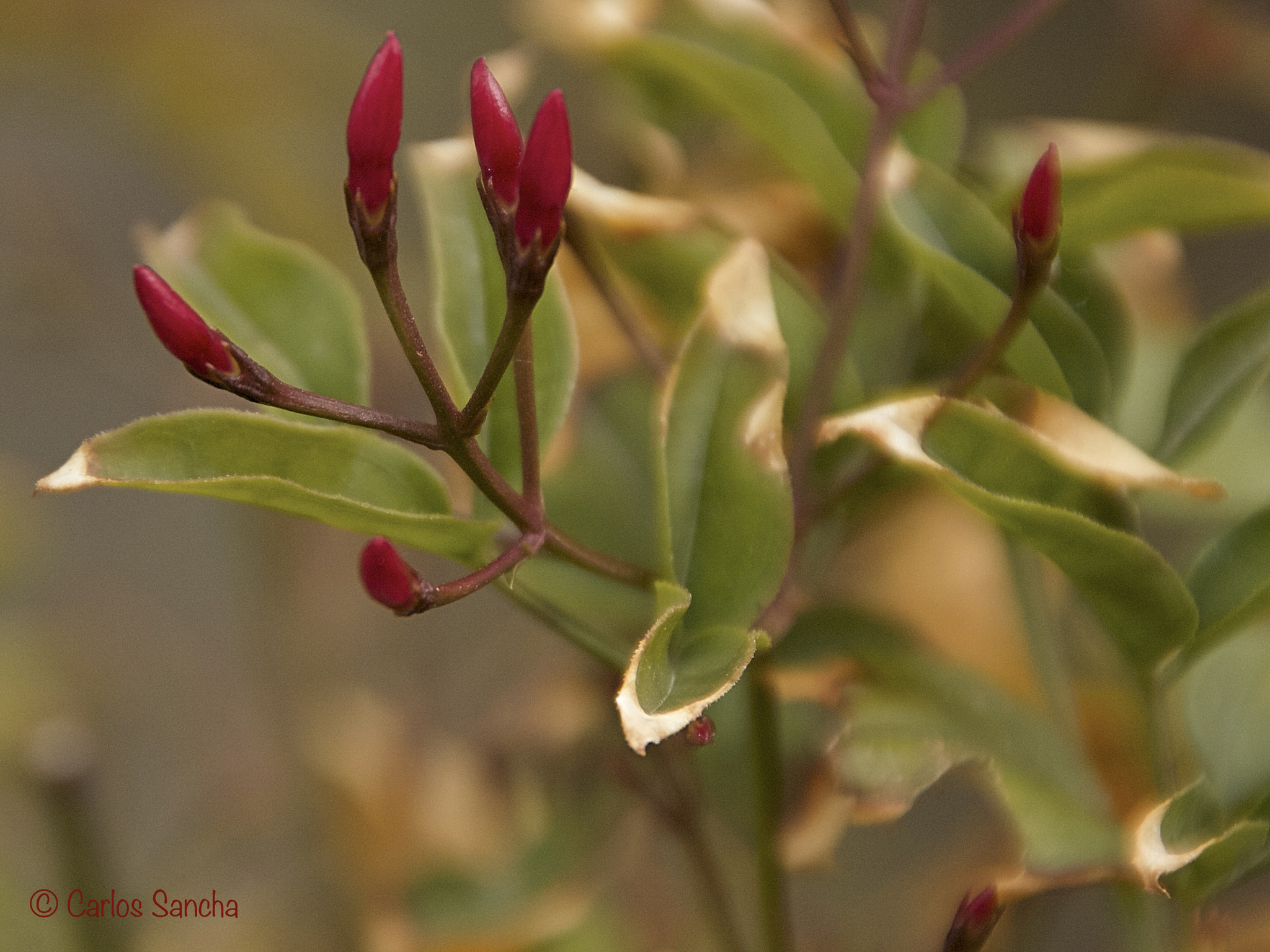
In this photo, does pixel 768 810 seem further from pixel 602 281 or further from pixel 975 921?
pixel 602 281

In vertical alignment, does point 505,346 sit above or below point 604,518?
above

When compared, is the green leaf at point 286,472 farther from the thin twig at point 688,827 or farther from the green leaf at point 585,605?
the thin twig at point 688,827

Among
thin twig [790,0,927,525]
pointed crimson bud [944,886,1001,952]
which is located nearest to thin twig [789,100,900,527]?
thin twig [790,0,927,525]

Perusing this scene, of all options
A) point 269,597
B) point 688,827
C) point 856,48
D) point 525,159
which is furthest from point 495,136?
point 269,597

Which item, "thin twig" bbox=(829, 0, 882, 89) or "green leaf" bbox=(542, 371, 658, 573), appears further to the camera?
"green leaf" bbox=(542, 371, 658, 573)

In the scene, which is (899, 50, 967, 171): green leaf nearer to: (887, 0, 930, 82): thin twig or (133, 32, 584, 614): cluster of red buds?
(887, 0, 930, 82): thin twig

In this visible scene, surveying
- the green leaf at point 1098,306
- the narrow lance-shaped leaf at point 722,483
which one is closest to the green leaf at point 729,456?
the narrow lance-shaped leaf at point 722,483

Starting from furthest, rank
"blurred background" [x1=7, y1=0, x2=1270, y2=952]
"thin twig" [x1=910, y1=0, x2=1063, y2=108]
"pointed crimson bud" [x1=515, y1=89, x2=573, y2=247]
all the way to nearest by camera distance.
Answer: "blurred background" [x1=7, y1=0, x2=1270, y2=952], "thin twig" [x1=910, y1=0, x2=1063, y2=108], "pointed crimson bud" [x1=515, y1=89, x2=573, y2=247]
